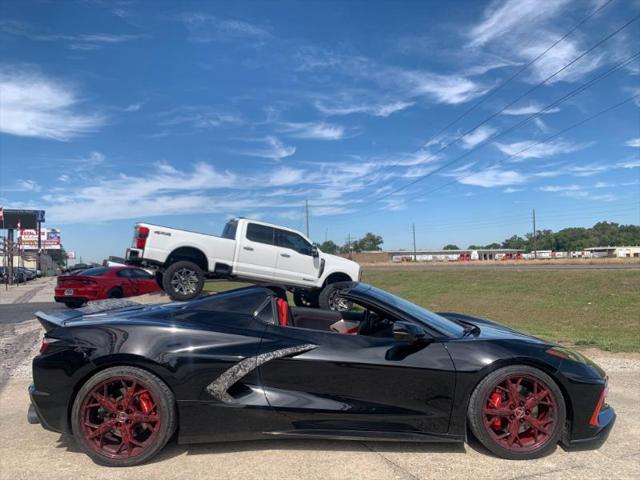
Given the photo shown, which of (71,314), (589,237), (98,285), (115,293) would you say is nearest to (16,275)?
(115,293)

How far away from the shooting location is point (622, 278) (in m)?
20.3

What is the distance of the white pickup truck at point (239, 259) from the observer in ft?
35.3

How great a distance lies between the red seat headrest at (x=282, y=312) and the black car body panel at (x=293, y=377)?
0.24 m

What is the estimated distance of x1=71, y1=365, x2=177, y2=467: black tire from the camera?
3357 mm

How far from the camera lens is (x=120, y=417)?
3.38 m

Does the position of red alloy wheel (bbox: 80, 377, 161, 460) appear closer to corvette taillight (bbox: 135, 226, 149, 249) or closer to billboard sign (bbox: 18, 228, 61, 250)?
corvette taillight (bbox: 135, 226, 149, 249)

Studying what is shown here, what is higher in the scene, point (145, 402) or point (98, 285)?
point (98, 285)

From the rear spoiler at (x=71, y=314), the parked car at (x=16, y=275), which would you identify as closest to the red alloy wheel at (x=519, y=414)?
the rear spoiler at (x=71, y=314)

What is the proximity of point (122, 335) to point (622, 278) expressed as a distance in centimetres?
2194

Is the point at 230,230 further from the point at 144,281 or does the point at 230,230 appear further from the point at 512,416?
the point at 512,416

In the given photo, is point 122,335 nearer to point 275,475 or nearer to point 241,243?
point 275,475

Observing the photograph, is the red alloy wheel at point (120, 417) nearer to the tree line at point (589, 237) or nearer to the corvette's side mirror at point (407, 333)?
the corvette's side mirror at point (407, 333)

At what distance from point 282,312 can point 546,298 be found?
57.9 ft

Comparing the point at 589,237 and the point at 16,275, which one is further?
the point at 589,237
